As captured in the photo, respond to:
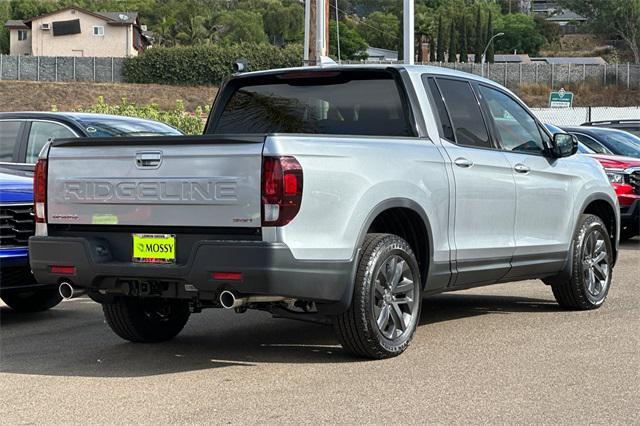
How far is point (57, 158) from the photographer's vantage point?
23.6 feet

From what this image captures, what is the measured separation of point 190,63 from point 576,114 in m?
49.1

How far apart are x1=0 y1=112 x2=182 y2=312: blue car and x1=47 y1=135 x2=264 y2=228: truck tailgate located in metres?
1.75

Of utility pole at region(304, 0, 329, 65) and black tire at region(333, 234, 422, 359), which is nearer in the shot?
black tire at region(333, 234, 422, 359)

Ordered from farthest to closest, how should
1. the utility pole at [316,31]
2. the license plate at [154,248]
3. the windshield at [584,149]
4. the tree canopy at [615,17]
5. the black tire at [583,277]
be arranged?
the tree canopy at [615,17]
the utility pole at [316,31]
the windshield at [584,149]
the black tire at [583,277]
the license plate at [154,248]

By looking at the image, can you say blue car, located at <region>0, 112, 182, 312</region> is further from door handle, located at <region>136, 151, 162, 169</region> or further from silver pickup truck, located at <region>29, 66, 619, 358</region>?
door handle, located at <region>136, 151, 162, 169</region>

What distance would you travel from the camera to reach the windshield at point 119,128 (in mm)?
10266

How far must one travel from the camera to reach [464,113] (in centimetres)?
828

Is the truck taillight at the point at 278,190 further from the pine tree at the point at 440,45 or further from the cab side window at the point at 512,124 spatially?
the pine tree at the point at 440,45

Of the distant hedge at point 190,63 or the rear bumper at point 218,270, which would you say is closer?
the rear bumper at point 218,270

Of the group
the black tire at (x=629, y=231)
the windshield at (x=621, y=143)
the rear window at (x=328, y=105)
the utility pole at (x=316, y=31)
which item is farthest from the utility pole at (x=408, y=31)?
the rear window at (x=328, y=105)

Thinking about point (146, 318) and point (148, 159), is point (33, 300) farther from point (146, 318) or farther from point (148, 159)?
point (148, 159)

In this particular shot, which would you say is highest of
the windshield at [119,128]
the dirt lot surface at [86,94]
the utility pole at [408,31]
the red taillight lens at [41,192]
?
the utility pole at [408,31]

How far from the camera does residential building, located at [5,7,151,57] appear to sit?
107188mm

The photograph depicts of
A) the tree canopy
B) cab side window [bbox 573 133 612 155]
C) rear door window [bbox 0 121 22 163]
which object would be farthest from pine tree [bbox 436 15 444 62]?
rear door window [bbox 0 121 22 163]
